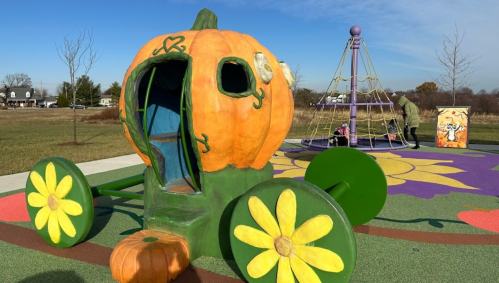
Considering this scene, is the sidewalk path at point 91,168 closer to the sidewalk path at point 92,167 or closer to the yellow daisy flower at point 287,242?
the sidewalk path at point 92,167

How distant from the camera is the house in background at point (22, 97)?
101125mm

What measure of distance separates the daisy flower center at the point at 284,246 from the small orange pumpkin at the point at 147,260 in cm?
107

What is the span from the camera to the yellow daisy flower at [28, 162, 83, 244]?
13.5 ft

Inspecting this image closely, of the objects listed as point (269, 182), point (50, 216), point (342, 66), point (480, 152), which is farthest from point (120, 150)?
point (480, 152)

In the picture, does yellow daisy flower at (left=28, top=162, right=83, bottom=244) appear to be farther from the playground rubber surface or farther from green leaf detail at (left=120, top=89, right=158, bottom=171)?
green leaf detail at (left=120, top=89, right=158, bottom=171)

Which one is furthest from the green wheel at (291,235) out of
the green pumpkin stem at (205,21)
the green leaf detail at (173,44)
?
the green pumpkin stem at (205,21)

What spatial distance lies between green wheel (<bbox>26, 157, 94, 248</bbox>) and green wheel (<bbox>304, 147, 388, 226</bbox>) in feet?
9.44

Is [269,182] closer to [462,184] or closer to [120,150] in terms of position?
[462,184]

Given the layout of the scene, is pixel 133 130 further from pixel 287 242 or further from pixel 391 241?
pixel 391 241

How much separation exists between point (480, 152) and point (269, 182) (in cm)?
1268

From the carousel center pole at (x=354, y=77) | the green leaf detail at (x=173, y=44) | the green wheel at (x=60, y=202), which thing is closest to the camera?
the green leaf detail at (x=173, y=44)

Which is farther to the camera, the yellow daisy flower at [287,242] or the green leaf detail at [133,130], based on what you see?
the green leaf detail at [133,130]

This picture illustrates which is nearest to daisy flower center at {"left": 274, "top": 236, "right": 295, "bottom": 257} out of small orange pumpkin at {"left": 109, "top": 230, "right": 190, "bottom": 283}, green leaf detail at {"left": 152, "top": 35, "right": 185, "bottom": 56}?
small orange pumpkin at {"left": 109, "top": 230, "right": 190, "bottom": 283}

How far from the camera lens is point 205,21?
14.5 ft
